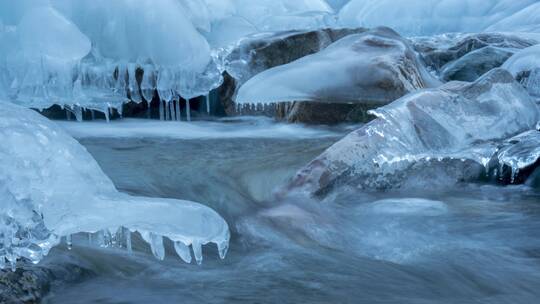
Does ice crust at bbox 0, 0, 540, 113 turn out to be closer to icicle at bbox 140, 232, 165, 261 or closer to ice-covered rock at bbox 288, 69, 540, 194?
ice-covered rock at bbox 288, 69, 540, 194

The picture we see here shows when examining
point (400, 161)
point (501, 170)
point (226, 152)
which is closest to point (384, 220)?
point (400, 161)

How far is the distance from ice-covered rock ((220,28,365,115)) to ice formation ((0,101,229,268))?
19.1 ft

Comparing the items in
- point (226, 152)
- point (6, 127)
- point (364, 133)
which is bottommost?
point (226, 152)

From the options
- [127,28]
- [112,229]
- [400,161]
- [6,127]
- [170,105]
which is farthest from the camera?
[170,105]

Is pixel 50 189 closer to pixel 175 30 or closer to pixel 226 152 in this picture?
pixel 226 152

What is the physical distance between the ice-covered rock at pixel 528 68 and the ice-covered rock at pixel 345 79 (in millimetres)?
1123

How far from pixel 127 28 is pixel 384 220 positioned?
152 inches

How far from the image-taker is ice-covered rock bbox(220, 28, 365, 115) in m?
7.94

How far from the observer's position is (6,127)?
6.73 feet

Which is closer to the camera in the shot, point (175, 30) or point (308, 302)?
point (308, 302)

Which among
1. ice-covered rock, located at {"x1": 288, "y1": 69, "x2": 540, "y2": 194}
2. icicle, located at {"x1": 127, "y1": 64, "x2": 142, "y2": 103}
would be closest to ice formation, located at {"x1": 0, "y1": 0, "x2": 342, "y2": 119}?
icicle, located at {"x1": 127, "y1": 64, "x2": 142, "y2": 103}

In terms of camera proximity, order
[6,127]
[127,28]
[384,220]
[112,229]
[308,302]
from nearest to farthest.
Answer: [112,229] < [6,127] < [308,302] < [384,220] < [127,28]

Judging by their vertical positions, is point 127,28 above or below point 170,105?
A: above

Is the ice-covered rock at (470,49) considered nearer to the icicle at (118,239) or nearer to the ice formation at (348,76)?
the ice formation at (348,76)
